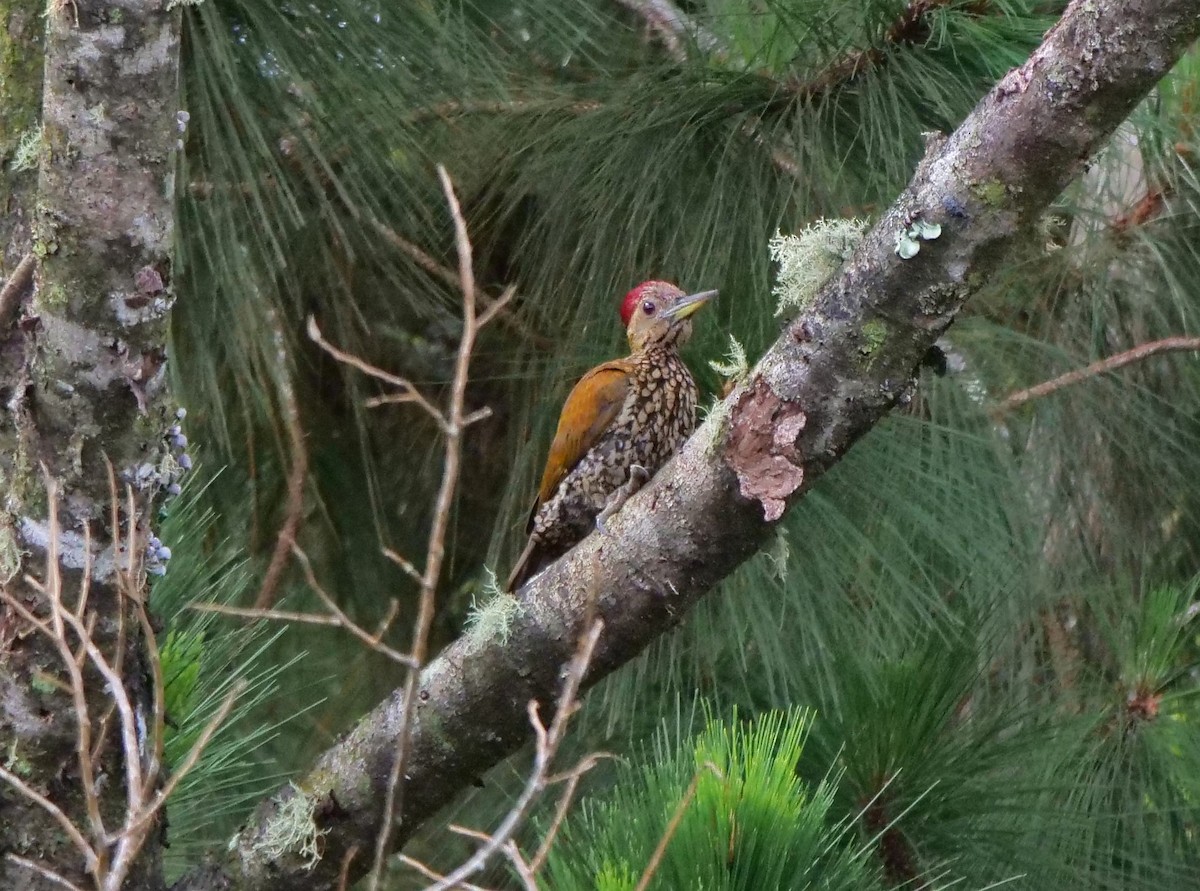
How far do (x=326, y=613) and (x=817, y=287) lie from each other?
4.94 feet

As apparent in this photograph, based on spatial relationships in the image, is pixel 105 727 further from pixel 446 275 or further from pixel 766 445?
pixel 446 275

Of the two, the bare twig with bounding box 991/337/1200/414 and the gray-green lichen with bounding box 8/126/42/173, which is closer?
the gray-green lichen with bounding box 8/126/42/173

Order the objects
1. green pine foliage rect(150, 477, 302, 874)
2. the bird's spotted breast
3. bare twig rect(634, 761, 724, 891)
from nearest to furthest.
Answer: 1. bare twig rect(634, 761, 724, 891)
2. green pine foliage rect(150, 477, 302, 874)
3. the bird's spotted breast

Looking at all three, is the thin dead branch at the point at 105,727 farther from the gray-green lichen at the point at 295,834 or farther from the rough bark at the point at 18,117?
the rough bark at the point at 18,117

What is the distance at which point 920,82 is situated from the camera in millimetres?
1919

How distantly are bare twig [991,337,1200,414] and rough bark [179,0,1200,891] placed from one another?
0.92 meters

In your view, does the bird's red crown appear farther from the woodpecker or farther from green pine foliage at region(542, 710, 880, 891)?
green pine foliage at region(542, 710, 880, 891)

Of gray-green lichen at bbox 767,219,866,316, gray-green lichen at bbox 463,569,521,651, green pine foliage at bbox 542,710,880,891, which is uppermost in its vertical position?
gray-green lichen at bbox 767,219,866,316

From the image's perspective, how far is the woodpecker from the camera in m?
2.21

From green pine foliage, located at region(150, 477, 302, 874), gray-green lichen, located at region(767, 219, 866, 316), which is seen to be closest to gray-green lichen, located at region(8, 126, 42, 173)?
green pine foliage, located at region(150, 477, 302, 874)

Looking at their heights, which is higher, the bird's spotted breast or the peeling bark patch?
the peeling bark patch

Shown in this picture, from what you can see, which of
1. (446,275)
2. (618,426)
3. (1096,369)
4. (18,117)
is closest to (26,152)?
(18,117)

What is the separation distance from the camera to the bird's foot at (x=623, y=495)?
148 cm

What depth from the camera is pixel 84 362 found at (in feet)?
4.47
